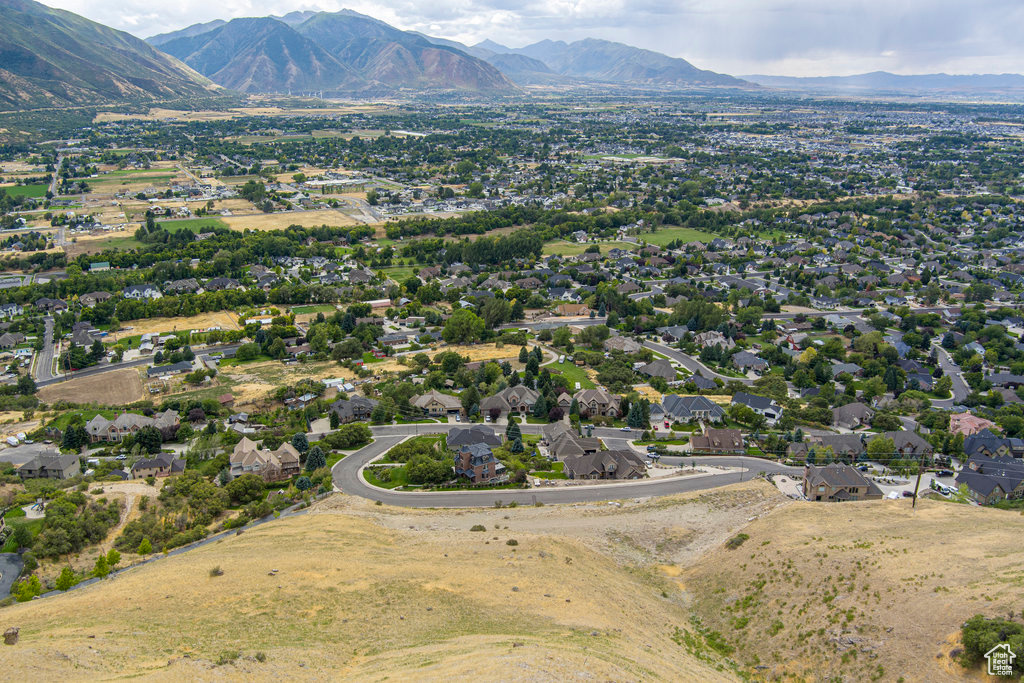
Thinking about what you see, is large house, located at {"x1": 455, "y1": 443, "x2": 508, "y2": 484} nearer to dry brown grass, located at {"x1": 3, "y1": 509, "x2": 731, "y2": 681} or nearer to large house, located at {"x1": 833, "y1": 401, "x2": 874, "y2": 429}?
dry brown grass, located at {"x1": 3, "y1": 509, "x2": 731, "y2": 681}

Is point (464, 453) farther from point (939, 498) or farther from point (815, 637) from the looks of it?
point (939, 498)

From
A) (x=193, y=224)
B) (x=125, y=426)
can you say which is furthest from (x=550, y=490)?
(x=193, y=224)

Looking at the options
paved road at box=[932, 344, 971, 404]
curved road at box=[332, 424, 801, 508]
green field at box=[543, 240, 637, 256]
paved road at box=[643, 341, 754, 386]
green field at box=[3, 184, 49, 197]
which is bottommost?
curved road at box=[332, 424, 801, 508]

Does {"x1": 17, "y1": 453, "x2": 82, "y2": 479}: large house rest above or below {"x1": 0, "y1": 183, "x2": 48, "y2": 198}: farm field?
below

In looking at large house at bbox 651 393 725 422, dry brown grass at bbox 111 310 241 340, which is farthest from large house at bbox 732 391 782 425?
dry brown grass at bbox 111 310 241 340

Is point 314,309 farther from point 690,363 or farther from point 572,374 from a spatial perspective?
point 690,363

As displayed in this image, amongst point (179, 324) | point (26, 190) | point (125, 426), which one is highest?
point (26, 190)
